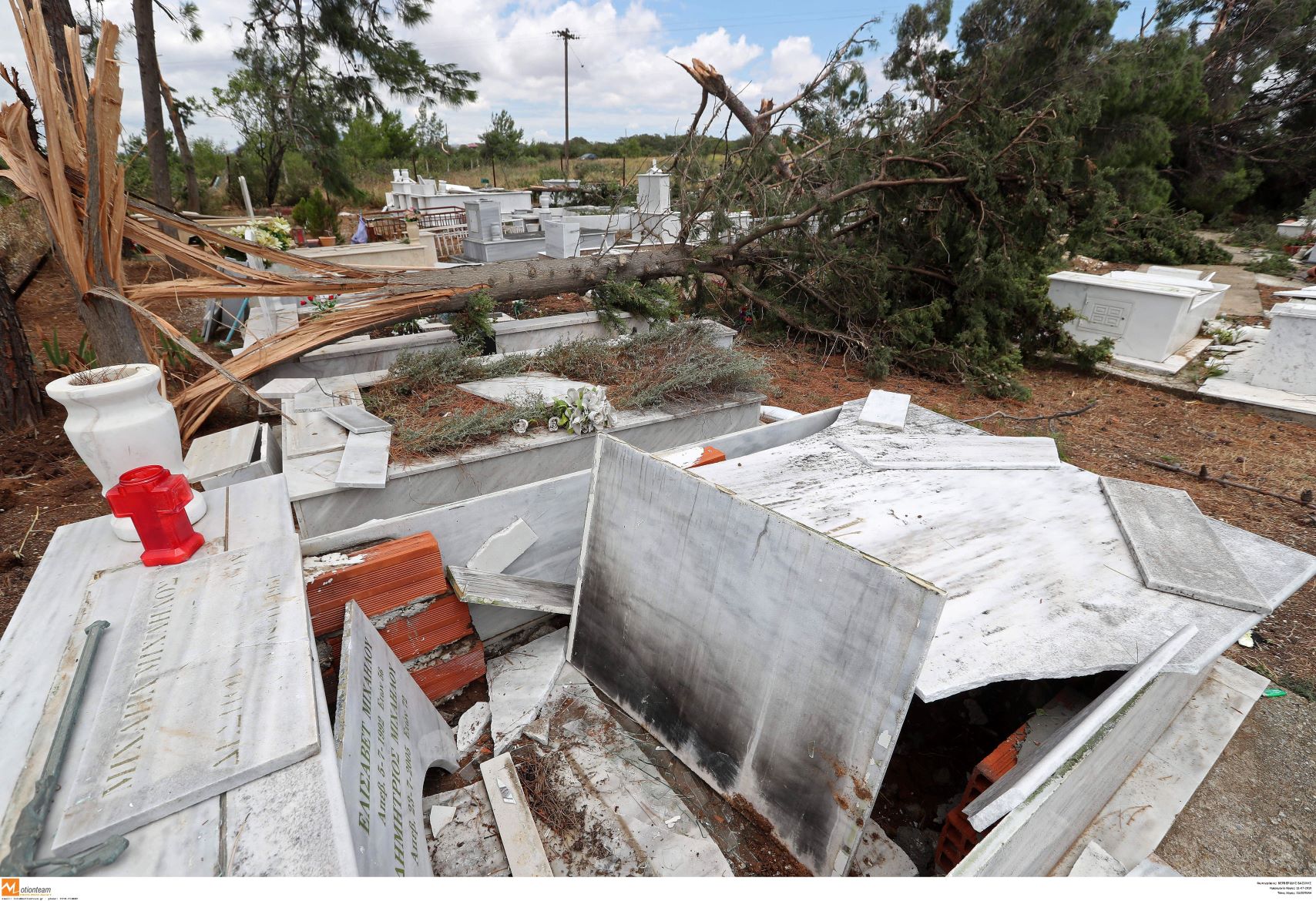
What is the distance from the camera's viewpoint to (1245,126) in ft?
52.9

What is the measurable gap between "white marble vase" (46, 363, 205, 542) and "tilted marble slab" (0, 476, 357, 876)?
357mm

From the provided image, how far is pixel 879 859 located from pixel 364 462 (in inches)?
113

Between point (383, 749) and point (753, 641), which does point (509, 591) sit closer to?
point (383, 749)

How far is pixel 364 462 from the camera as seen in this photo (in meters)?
3.09

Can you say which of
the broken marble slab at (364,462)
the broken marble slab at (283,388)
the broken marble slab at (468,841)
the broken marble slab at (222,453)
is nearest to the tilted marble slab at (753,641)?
the broken marble slab at (468,841)

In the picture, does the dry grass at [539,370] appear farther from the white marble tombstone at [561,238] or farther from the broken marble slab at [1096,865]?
the white marble tombstone at [561,238]

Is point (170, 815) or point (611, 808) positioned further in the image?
point (611, 808)

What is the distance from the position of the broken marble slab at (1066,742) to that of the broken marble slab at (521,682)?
1.68 metres

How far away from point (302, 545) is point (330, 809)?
1549 millimetres

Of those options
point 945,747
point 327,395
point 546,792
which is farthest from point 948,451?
point 327,395

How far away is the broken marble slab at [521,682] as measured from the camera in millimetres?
2490

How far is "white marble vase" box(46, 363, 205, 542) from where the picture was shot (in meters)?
1.85

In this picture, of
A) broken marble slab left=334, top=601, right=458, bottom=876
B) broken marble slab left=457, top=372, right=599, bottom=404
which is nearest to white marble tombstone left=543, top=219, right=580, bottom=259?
broken marble slab left=457, top=372, right=599, bottom=404

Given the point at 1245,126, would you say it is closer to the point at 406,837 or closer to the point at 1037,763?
the point at 1037,763
